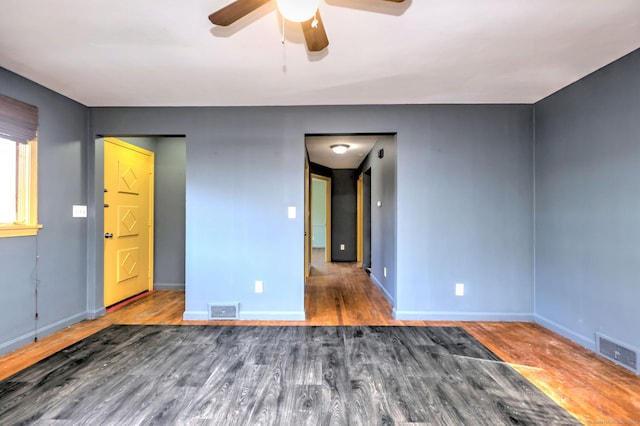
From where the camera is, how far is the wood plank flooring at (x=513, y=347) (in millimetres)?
1793

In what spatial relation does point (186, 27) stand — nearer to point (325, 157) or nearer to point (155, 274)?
point (155, 274)

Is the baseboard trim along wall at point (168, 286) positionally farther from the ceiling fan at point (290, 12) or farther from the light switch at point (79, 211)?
the ceiling fan at point (290, 12)

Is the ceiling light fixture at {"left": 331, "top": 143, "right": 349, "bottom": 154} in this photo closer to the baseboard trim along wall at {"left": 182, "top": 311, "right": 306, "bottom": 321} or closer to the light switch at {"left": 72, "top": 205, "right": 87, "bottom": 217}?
the baseboard trim along wall at {"left": 182, "top": 311, "right": 306, "bottom": 321}

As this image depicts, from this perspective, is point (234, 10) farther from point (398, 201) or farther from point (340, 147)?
point (340, 147)

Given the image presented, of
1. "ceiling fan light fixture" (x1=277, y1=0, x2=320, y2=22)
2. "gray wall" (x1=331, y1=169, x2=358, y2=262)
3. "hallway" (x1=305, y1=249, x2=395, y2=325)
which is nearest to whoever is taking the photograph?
"ceiling fan light fixture" (x1=277, y1=0, x2=320, y2=22)

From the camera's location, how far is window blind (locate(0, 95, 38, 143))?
7.74 feet

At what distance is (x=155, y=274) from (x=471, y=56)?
15.2 feet

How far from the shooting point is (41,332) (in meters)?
2.67

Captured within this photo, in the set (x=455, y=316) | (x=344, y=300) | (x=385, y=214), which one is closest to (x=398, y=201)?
(x=385, y=214)

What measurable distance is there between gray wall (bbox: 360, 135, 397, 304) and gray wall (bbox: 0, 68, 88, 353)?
11.0ft

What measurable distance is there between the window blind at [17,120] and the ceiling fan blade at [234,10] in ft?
7.08

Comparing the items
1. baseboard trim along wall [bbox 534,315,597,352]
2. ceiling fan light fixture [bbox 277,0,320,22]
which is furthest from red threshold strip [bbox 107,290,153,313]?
baseboard trim along wall [bbox 534,315,597,352]

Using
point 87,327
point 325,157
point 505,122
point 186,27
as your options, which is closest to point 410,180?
point 505,122

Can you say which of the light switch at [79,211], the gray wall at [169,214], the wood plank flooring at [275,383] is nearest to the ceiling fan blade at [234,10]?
the wood plank flooring at [275,383]
